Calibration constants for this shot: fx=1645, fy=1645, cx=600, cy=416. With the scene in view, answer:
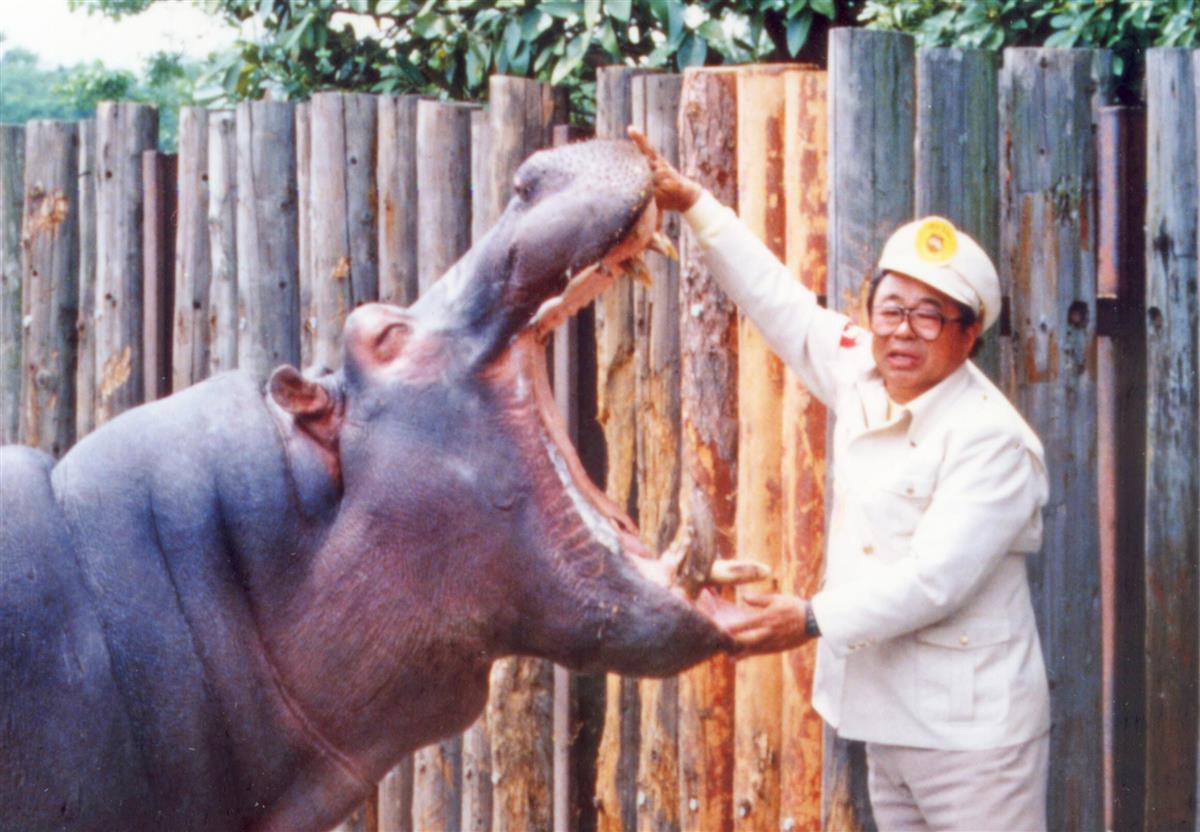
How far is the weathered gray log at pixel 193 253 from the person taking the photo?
5.30m

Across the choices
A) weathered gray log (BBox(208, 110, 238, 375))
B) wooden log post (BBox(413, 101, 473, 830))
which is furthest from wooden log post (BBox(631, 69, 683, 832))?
weathered gray log (BBox(208, 110, 238, 375))

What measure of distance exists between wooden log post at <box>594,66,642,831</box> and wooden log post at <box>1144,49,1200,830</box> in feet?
4.11

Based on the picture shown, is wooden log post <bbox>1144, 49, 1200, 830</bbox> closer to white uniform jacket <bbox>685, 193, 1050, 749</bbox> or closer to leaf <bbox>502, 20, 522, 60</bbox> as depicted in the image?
white uniform jacket <bbox>685, 193, 1050, 749</bbox>

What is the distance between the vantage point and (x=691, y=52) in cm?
501

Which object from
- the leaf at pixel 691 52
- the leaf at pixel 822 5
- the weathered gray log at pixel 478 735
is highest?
the leaf at pixel 822 5

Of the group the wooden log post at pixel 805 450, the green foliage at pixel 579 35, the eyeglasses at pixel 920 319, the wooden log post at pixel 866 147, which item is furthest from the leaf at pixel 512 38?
the eyeglasses at pixel 920 319

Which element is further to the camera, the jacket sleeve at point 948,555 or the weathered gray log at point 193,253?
the weathered gray log at point 193,253

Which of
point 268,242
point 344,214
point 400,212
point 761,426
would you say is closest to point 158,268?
point 268,242

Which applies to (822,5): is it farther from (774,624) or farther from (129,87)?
(129,87)

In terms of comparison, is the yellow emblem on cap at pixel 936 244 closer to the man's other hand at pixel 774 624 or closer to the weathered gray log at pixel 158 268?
the man's other hand at pixel 774 624

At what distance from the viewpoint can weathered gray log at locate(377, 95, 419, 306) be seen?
450 cm

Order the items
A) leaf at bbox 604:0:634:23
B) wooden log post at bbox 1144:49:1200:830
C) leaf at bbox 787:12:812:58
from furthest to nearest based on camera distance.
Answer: leaf at bbox 787:12:812:58 < leaf at bbox 604:0:634:23 < wooden log post at bbox 1144:49:1200:830

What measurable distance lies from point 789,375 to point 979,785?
1034 mm

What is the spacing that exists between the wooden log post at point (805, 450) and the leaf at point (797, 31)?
155 centimetres
